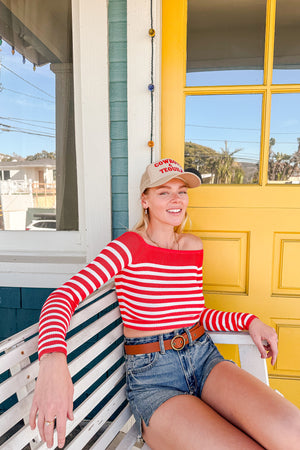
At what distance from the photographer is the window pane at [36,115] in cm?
170

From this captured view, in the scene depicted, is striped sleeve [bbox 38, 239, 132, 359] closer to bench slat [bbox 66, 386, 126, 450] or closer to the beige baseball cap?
the beige baseball cap

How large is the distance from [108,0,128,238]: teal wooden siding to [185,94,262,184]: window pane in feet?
1.11

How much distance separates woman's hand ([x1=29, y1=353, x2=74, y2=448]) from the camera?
29.2 inches

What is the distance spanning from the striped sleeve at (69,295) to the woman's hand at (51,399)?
47mm

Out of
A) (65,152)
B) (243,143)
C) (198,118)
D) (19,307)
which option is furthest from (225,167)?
(19,307)

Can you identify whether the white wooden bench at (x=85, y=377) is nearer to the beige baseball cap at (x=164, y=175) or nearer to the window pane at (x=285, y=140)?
the beige baseball cap at (x=164, y=175)

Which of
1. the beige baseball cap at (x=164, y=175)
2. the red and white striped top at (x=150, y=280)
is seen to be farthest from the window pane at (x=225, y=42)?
the red and white striped top at (x=150, y=280)

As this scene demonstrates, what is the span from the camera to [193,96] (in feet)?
5.16

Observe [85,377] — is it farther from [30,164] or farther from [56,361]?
[30,164]

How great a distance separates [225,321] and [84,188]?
98 cm

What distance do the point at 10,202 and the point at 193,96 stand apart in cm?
126

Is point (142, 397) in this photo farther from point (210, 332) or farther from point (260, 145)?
point (260, 145)

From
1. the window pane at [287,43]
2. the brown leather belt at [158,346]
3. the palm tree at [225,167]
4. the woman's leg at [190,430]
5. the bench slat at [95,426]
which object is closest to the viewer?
the woman's leg at [190,430]

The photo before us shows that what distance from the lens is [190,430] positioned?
3.00 feet
